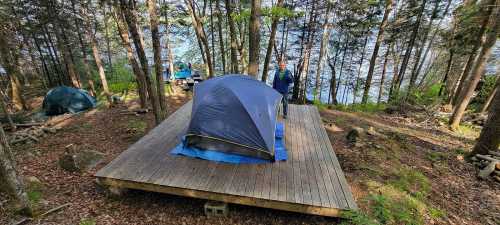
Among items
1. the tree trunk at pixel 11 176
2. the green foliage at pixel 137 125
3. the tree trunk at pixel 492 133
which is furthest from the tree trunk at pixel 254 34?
the tree trunk at pixel 492 133

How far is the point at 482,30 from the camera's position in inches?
356

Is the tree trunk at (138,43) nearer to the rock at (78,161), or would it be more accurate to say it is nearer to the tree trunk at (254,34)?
the rock at (78,161)

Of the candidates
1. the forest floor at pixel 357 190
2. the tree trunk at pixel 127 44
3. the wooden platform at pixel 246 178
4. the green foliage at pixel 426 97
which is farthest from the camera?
the green foliage at pixel 426 97

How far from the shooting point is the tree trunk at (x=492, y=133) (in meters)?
5.30

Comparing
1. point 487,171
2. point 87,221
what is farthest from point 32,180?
point 487,171

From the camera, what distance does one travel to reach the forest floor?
3.84 meters

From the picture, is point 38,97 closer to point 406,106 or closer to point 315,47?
point 315,47

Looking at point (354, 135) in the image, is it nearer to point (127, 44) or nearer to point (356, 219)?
point (356, 219)

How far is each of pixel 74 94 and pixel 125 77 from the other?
31.0ft

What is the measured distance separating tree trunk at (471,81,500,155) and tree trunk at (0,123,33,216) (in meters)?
9.47

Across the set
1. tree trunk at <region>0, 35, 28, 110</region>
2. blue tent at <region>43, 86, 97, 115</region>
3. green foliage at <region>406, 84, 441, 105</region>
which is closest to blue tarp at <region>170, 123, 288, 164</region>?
blue tent at <region>43, 86, 97, 115</region>

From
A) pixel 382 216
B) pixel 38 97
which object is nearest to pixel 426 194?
pixel 382 216

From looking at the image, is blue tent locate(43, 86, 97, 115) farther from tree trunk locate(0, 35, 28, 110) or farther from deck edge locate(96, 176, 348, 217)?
deck edge locate(96, 176, 348, 217)

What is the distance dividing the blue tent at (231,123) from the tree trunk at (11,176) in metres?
2.65
